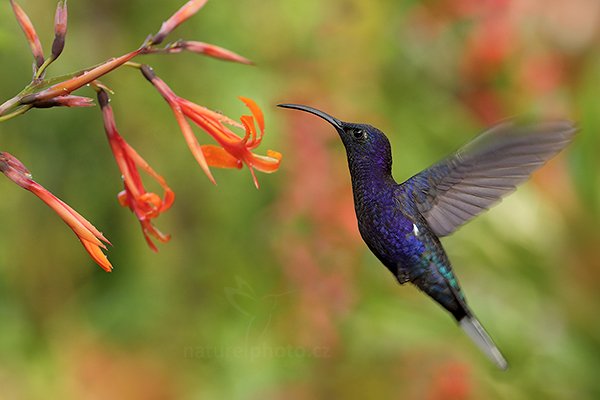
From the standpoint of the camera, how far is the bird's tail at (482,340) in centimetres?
178

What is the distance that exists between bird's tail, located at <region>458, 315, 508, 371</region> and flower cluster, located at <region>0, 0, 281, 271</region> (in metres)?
0.62

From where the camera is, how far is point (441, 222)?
77.4 inches

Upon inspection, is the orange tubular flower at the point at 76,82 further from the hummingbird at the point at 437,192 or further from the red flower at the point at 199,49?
the hummingbird at the point at 437,192

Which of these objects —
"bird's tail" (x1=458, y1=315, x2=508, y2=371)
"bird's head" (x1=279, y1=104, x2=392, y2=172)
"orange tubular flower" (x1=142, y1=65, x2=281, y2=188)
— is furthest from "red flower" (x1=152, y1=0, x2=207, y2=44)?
"bird's tail" (x1=458, y1=315, x2=508, y2=371)

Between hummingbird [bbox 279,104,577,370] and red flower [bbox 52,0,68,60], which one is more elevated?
red flower [bbox 52,0,68,60]

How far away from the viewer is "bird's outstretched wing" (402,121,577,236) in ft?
5.65

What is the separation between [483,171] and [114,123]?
0.82 metres

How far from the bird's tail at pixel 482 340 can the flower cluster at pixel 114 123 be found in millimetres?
619

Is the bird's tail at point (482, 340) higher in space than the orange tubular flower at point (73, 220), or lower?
lower

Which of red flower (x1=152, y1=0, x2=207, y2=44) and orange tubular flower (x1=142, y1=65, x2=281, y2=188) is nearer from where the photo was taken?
red flower (x1=152, y1=0, x2=207, y2=44)

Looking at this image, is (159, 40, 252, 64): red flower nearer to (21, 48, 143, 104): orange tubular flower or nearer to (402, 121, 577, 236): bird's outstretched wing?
(21, 48, 143, 104): orange tubular flower

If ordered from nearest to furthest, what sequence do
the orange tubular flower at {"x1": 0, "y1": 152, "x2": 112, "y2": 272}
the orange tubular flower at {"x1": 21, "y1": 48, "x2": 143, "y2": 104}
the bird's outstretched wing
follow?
the orange tubular flower at {"x1": 21, "y1": 48, "x2": 143, "y2": 104} → the orange tubular flower at {"x1": 0, "y1": 152, "x2": 112, "y2": 272} → the bird's outstretched wing

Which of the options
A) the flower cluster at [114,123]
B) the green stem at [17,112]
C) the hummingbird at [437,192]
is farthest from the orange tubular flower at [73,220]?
the hummingbird at [437,192]

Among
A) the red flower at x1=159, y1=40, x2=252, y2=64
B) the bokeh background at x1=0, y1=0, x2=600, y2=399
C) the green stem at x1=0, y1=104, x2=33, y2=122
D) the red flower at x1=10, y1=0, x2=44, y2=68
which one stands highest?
the red flower at x1=10, y1=0, x2=44, y2=68
